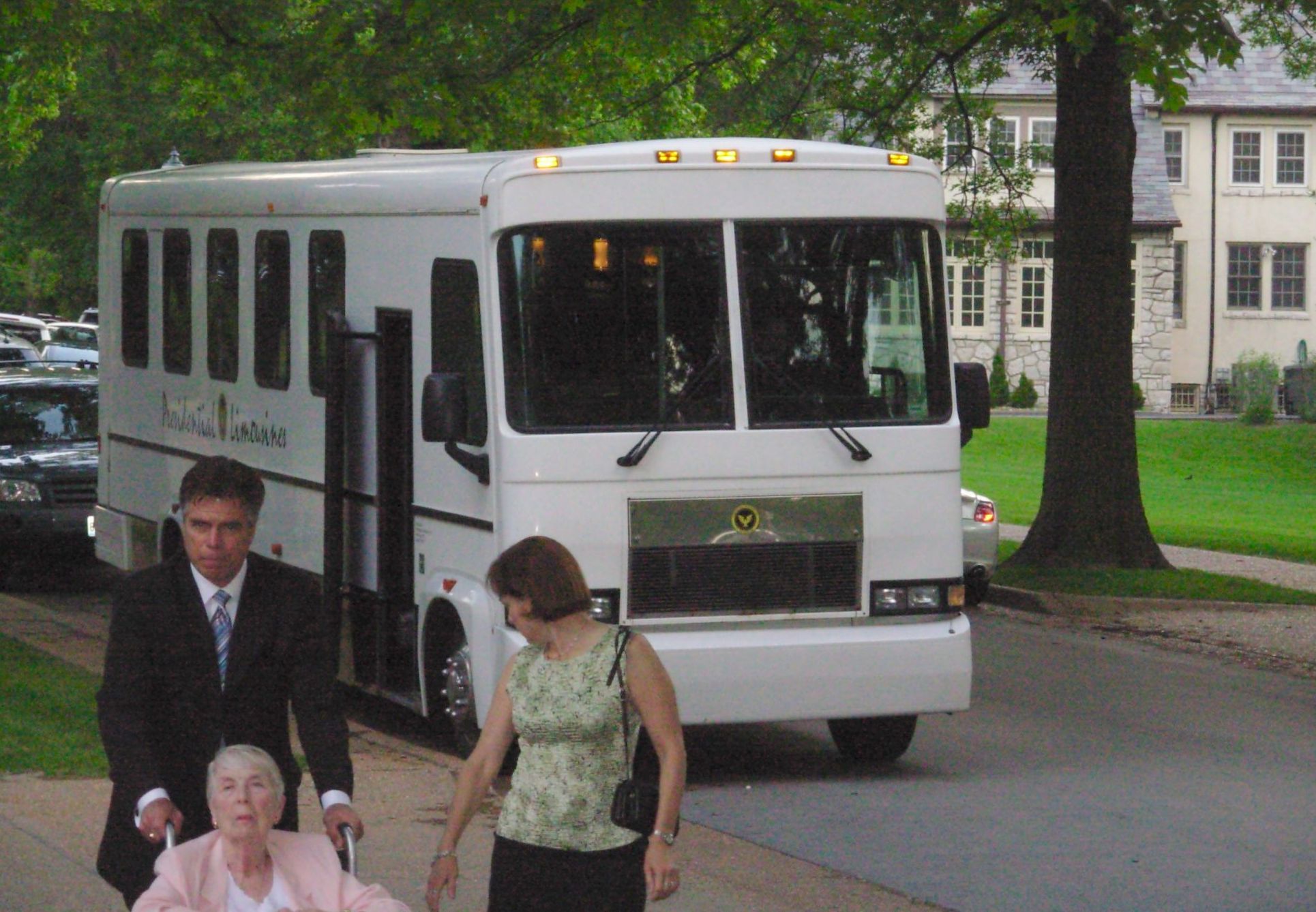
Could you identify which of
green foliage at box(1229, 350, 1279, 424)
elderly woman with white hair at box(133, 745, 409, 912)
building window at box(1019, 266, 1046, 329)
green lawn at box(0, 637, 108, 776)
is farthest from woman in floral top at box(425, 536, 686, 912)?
building window at box(1019, 266, 1046, 329)

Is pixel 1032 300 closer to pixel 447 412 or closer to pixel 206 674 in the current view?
pixel 447 412

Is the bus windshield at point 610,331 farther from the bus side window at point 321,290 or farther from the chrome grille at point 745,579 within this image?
the bus side window at point 321,290

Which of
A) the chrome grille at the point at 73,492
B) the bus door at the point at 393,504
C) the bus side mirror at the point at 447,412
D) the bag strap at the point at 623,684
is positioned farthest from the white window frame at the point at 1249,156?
the bag strap at the point at 623,684

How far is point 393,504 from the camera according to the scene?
35.9 ft

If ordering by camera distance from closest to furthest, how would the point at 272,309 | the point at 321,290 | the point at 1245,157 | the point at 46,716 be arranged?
the point at 46,716 → the point at 321,290 → the point at 272,309 → the point at 1245,157

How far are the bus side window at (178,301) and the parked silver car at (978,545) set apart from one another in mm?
6511

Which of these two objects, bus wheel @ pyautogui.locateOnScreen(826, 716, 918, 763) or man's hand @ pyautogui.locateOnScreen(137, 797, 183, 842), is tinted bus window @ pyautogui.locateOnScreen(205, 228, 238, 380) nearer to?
bus wheel @ pyautogui.locateOnScreen(826, 716, 918, 763)

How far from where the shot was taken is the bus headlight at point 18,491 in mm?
16984

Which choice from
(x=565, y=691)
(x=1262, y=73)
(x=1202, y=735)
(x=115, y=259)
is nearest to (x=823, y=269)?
(x=1202, y=735)

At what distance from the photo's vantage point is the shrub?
5212cm

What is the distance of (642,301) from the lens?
970 cm

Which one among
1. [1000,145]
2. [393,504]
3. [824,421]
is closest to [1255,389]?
[1000,145]

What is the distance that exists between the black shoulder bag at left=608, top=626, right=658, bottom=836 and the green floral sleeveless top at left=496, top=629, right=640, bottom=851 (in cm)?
1

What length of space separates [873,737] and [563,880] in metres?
5.70
